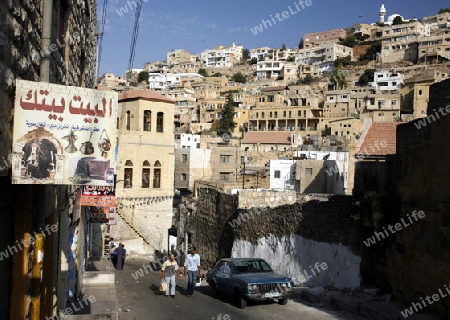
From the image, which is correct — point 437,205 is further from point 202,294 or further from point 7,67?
point 7,67

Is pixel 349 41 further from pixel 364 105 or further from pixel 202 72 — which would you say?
pixel 364 105

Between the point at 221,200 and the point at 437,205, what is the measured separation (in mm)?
13083

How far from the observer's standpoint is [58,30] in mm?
6473

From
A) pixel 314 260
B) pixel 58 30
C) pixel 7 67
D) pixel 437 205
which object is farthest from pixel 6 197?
pixel 314 260

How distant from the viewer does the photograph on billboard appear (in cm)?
414

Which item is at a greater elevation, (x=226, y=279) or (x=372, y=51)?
(x=372, y=51)

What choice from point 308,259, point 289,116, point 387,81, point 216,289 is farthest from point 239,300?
point 387,81

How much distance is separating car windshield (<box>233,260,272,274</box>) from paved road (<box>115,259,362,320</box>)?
0.94 m

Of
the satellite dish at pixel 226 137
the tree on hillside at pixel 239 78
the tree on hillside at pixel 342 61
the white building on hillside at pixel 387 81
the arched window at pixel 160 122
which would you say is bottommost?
the arched window at pixel 160 122

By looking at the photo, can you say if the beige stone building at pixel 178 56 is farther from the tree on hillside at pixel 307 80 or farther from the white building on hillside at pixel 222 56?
the tree on hillside at pixel 307 80

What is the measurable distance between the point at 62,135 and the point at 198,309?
8444 millimetres

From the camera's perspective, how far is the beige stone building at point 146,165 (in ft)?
102

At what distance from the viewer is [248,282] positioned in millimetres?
11781

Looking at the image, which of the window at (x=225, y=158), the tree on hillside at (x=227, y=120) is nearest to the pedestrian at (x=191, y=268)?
the window at (x=225, y=158)
